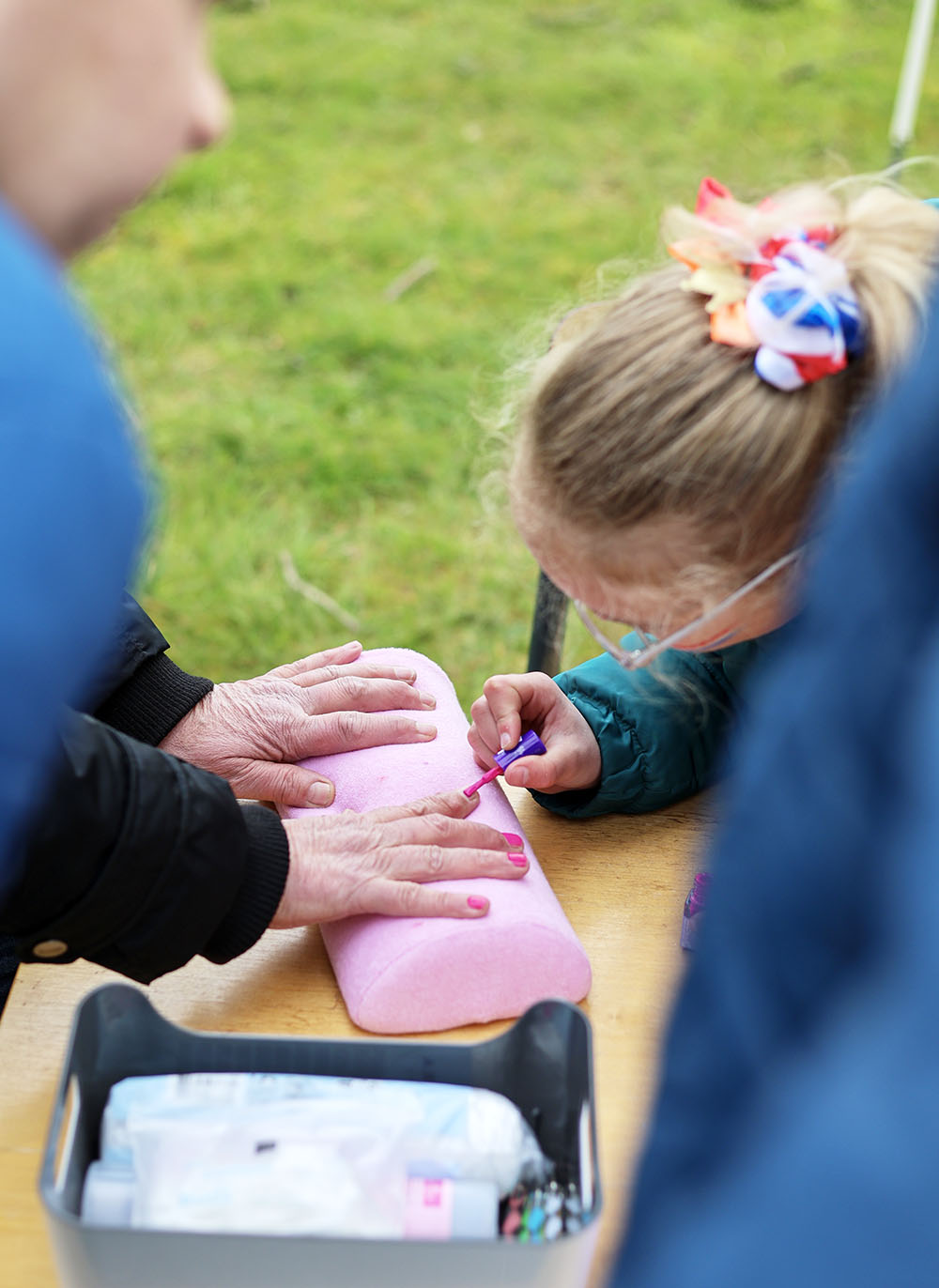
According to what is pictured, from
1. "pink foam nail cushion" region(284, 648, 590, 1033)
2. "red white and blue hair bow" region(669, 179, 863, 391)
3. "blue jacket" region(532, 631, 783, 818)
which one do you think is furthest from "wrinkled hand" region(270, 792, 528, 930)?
"red white and blue hair bow" region(669, 179, 863, 391)

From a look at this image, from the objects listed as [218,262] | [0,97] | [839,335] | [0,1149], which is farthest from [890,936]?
[218,262]

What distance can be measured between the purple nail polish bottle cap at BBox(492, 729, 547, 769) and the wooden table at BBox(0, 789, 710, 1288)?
7 cm

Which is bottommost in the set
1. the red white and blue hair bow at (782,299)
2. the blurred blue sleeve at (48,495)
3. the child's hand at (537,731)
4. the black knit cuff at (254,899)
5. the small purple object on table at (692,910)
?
the small purple object on table at (692,910)

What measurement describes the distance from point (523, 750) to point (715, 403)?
1.20ft

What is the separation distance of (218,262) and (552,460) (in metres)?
2.45

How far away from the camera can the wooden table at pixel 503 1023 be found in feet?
2.62

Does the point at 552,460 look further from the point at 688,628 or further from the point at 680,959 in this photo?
the point at 680,959

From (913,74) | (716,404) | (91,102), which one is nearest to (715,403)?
(716,404)

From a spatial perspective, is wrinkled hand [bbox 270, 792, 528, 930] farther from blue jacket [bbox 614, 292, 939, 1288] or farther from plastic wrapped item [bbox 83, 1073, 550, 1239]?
blue jacket [bbox 614, 292, 939, 1288]

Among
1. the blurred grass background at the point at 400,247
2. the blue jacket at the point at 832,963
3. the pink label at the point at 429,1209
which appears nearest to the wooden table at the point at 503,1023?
the pink label at the point at 429,1209

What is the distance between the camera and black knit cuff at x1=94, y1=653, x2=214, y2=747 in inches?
44.6

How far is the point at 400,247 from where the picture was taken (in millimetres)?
3178

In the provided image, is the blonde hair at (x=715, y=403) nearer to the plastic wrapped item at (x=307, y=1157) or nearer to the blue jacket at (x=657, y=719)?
the blue jacket at (x=657, y=719)

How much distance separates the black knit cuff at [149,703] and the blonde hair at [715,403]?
413 millimetres
